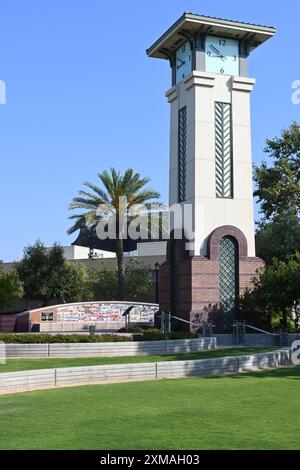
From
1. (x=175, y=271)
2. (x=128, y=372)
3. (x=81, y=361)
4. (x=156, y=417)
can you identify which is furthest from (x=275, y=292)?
(x=156, y=417)

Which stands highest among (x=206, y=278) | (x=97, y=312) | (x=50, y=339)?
(x=206, y=278)

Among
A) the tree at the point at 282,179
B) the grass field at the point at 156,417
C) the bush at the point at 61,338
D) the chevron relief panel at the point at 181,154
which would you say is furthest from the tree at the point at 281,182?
the grass field at the point at 156,417

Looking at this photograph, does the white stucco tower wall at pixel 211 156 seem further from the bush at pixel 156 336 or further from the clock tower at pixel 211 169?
the bush at pixel 156 336

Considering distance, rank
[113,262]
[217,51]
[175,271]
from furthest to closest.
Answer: [113,262], [217,51], [175,271]

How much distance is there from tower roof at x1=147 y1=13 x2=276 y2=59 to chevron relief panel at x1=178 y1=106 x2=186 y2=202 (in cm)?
347

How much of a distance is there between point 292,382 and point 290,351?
16.0ft

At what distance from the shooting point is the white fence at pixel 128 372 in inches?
515

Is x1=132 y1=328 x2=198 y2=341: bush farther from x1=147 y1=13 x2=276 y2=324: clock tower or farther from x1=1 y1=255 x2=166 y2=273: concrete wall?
x1=1 y1=255 x2=166 y2=273: concrete wall

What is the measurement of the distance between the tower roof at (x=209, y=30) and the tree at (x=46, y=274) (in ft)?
62.9

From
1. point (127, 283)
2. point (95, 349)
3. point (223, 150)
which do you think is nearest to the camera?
point (95, 349)

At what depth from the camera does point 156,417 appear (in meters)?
9.65

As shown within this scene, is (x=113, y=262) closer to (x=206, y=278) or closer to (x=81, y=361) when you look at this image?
(x=206, y=278)

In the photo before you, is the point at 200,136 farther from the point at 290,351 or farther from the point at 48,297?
the point at 48,297

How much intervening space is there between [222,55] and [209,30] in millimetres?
1316
